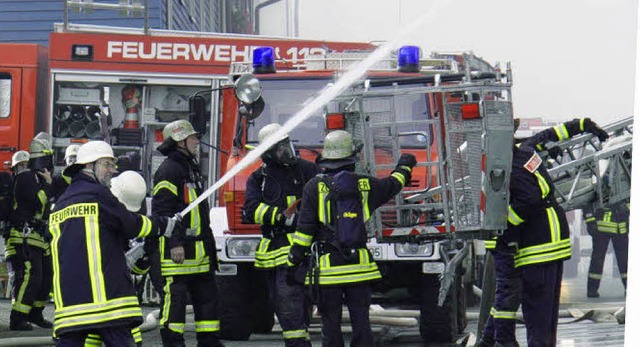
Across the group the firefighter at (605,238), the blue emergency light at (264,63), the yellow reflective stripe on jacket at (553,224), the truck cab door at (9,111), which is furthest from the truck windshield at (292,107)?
the firefighter at (605,238)

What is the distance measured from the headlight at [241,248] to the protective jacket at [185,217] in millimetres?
986

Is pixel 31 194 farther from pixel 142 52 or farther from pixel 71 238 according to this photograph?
pixel 71 238

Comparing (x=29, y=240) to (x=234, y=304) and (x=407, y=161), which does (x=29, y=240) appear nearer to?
(x=234, y=304)

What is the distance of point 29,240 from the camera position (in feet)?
35.9

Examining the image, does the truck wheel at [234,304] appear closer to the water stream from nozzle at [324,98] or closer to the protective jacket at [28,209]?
the water stream from nozzle at [324,98]

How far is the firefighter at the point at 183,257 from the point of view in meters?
8.52

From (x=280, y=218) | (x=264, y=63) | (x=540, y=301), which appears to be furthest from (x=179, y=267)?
(x=264, y=63)

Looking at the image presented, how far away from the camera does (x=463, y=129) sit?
786 centimetres

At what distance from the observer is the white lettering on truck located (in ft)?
43.4

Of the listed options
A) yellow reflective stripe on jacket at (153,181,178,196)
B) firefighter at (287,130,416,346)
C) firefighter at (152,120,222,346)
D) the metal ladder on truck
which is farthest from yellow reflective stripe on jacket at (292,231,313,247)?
the metal ladder on truck

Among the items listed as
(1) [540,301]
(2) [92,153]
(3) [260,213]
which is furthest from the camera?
(3) [260,213]

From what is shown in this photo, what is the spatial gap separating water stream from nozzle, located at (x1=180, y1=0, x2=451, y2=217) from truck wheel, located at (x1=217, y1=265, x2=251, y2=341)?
790 millimetres

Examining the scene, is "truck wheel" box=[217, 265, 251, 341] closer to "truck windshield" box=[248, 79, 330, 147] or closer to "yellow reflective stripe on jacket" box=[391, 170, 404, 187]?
"truck windshield" box=[248, 79, 330, 147]

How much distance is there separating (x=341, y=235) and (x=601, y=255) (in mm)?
8002
